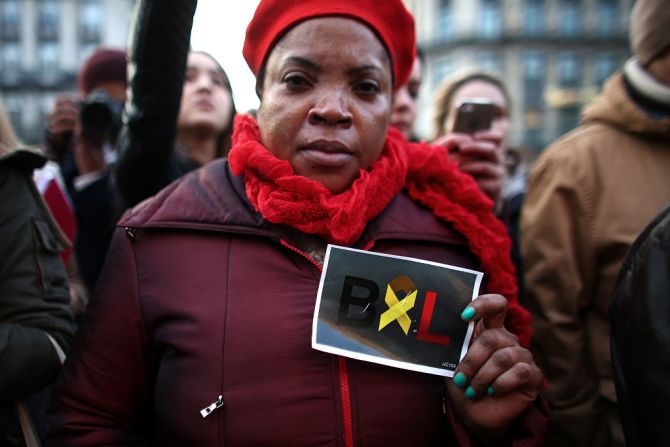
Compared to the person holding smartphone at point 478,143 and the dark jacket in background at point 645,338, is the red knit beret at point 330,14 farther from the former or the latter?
the dark jacket in background at point 645,338

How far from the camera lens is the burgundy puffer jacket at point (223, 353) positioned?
4.07ft

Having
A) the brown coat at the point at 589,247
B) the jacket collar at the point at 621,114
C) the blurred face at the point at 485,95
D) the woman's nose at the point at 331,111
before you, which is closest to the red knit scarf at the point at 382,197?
the woman's nose at the point at 331,111

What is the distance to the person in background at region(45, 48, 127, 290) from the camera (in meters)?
2.60

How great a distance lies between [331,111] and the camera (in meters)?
1.38

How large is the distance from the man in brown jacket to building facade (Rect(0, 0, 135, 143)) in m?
37.9

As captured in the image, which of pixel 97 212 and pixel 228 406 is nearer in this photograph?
pixel 228 406

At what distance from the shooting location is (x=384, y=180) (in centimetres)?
147

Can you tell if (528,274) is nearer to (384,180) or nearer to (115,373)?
(384,180)

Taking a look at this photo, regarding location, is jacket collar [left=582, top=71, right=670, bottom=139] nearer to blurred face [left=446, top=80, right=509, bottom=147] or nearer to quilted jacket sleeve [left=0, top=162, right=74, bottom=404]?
blurred face [left=446, top=80, right=509, bottom=147]

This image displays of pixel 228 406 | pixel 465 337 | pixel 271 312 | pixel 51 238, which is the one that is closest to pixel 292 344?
pixel 271 312

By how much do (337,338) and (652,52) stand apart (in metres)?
1.55

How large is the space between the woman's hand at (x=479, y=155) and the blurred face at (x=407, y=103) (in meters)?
0.85

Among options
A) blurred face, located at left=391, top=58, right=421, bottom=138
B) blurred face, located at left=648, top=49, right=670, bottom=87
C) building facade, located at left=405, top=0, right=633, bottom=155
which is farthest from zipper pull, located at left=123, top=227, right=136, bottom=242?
building facade, located at left=405, top=0, right=633, bottom=155

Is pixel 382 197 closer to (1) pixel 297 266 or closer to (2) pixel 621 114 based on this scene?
(1) pixel 297 266
